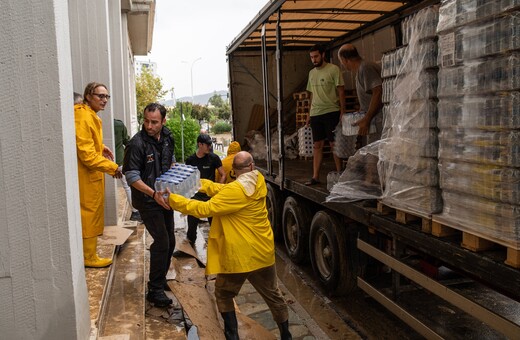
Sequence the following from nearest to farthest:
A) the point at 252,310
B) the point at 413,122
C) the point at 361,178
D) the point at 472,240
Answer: the point at 472,240 → the point at 413,122 → the point at 361,178 → the point at 252,310

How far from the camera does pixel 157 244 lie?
4.40m

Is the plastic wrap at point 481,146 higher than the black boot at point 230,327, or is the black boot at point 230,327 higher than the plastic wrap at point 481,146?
the plastic wrap at point 481,146

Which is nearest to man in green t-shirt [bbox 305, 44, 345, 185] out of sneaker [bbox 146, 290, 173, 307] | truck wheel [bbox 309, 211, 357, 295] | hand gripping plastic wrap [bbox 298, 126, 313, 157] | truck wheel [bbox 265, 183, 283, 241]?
truck wheel [bbox 309, 211, 357, 295]

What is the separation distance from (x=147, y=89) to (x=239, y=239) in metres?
32.4

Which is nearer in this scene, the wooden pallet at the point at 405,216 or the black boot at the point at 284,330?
the wooden pallet at the point at 405,216

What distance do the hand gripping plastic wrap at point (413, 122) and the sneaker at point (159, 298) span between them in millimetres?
2270

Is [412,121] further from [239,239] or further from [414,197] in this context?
[239,239]

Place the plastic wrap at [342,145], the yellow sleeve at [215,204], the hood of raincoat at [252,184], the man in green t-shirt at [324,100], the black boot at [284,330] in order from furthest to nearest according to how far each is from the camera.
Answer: the man in green t-shirt at [324,100] < the plastic wrap at [342,145] < the black boot at [284,330] < the hood of raincoat at [252,184] < the yellow sleeve at [215,204]

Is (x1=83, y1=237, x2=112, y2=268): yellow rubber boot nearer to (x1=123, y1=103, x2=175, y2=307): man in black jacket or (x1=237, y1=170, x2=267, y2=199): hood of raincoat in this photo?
(x1=123, y1=103, x2=175, y2=307): man in black jacket

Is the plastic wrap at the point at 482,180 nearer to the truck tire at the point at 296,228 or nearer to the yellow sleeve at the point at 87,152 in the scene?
the yellow sleeve at the point at 87,152

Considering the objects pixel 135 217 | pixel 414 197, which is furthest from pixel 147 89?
pixel 414 197

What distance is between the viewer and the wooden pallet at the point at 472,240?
2570 mm

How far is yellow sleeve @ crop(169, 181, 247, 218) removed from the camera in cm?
368

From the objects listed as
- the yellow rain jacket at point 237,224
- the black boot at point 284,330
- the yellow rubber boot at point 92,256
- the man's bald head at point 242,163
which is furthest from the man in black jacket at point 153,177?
the black boot at point 284,330
